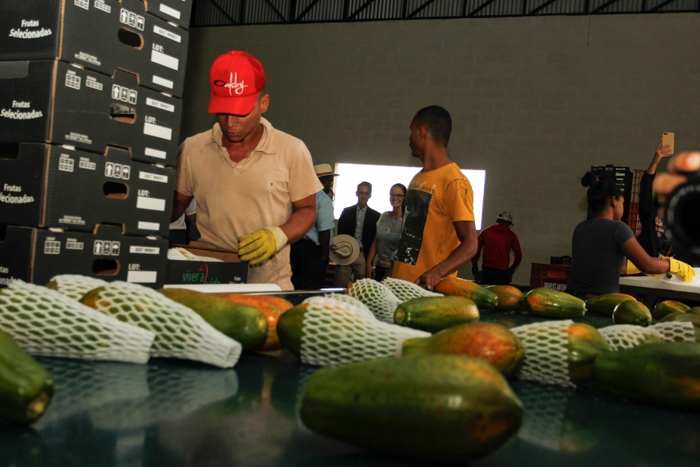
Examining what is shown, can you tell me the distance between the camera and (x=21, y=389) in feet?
2.15

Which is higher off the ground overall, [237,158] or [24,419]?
[237,158]

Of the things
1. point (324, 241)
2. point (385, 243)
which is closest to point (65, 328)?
point (324, 241)

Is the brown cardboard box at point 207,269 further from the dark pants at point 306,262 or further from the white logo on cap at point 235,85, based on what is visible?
the dark pants at point 306,262

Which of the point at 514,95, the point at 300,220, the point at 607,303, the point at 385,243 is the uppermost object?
the point at 514,95

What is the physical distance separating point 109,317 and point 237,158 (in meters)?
2.26

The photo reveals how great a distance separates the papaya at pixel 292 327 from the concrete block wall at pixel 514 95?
32.9 feet

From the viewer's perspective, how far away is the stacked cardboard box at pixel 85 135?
6.08 feet

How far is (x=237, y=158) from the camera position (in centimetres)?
319

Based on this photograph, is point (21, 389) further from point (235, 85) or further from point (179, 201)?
point (179, 201)

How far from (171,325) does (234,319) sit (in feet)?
0.34

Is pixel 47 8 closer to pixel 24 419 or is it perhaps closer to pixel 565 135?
pixel 24 419

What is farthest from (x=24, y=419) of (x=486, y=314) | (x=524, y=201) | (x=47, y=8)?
(x=524, y=201)

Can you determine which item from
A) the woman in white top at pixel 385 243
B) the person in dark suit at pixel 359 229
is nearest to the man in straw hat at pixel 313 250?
the woman in white top at pixel 385 243

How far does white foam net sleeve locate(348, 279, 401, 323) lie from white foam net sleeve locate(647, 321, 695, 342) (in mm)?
646
